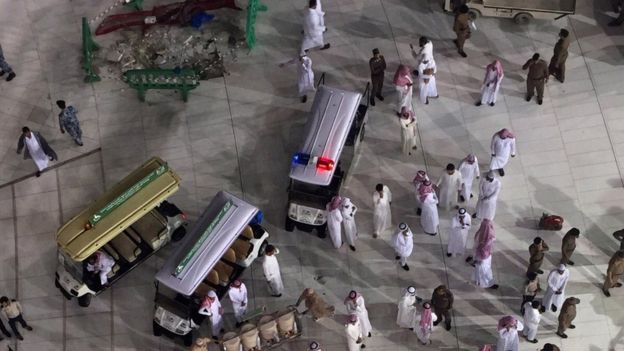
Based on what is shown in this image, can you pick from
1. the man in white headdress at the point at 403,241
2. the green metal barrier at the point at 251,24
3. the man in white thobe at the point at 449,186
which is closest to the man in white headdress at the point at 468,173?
the man in white thobe at the point at 449,186

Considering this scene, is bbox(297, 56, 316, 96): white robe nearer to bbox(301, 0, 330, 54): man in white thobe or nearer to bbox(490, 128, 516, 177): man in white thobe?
bbox(301, 0, 330, 54): man in white thobe

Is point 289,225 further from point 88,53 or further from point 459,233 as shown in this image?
point 88,53

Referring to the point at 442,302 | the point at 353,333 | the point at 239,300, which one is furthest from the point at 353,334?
the point at 239,300

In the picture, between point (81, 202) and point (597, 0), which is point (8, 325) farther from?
point (597, 0)

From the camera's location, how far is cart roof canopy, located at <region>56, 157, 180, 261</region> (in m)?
20.0

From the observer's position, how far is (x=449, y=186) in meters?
21.7

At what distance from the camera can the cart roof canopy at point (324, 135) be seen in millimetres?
21000

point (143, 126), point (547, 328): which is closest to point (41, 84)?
point (143, 126)

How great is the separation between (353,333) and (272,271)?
98.0 inches

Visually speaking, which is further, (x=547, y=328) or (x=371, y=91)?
(x=371, y=91)

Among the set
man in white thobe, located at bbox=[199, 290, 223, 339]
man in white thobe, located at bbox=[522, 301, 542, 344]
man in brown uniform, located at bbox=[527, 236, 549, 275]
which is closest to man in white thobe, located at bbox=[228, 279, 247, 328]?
man in white thobe, located at bbox=[199, 290, 223, 339]

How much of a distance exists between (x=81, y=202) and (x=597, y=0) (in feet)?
53.9

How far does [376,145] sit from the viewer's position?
2375cm

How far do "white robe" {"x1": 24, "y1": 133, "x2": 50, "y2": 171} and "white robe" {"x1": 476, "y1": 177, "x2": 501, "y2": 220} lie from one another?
11596 mm
